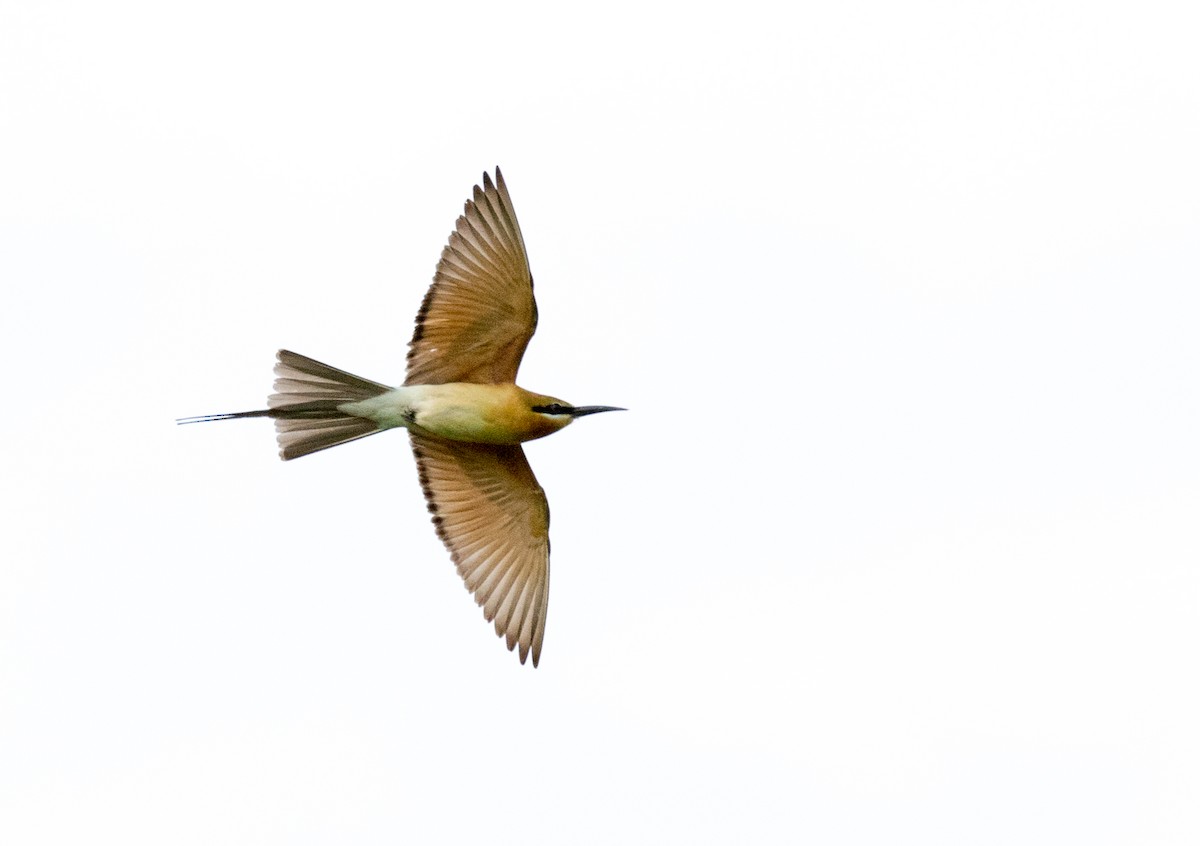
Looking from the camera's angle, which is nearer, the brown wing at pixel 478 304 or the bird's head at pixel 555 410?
the brown wing at pixel 478 304

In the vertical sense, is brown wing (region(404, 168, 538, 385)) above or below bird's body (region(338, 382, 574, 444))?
above

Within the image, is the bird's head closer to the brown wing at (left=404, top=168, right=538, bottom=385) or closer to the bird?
the bird

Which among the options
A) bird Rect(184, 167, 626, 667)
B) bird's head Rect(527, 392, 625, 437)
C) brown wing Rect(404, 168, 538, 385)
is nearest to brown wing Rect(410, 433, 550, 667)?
bird Rect(184, 167, 626, 667)

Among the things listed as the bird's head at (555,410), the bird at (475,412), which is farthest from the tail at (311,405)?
the bird's head at (555,410)

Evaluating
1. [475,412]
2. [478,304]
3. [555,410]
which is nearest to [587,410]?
[555,410]

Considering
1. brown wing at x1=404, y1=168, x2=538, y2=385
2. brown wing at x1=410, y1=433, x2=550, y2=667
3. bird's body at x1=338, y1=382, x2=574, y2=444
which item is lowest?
A: brown wing at x1=410, y1=433, x2=550, y2=667

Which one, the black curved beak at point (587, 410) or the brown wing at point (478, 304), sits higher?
the brown wing at point (478, 304)

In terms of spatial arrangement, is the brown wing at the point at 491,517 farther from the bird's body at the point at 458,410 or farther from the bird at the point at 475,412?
the bird's body at the point at 458,410
